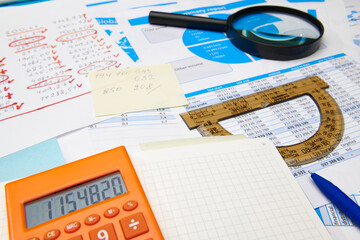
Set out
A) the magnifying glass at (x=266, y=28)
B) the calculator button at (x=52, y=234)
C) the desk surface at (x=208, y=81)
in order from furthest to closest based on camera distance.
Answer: the magnifying glass at (x=266, y=28), the desk surface at (x=208, y=81), the calculator button at (x=52, y=234)

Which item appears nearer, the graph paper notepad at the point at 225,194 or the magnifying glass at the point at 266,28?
the graph paper notepad at the point at 225,194

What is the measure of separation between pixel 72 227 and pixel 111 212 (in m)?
0.04

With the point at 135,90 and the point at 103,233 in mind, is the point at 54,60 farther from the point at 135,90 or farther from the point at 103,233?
the point at 103,233

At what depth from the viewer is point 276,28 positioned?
26.6 inches

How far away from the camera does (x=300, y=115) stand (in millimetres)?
536

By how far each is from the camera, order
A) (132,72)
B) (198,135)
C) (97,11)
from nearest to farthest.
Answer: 1. (198,135)
2. (132,72)
3. (97,11)

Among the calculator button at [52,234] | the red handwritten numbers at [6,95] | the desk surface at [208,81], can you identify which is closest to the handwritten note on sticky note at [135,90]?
the desk surface at [208,81]

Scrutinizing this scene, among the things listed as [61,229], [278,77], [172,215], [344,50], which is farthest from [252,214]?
[344,50]

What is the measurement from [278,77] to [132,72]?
10.9 inches

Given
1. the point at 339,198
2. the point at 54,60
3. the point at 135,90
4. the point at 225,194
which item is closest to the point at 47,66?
the point at 54,60

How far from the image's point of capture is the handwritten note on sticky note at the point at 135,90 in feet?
1.74

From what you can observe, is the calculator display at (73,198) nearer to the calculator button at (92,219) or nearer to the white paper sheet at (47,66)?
the calculator button at (92,219)

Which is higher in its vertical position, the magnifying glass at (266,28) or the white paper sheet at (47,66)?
the white paper sheet at (47,66)

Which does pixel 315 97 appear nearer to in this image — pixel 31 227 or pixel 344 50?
pixel 344 50
